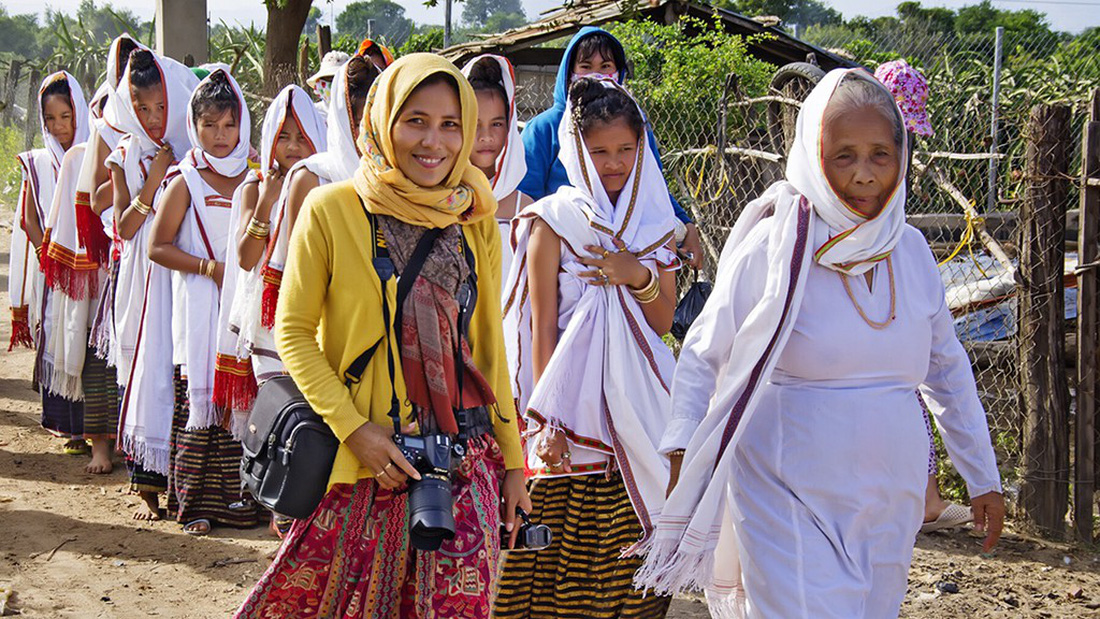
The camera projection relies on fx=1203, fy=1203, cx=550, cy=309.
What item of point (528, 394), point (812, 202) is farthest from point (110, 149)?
point (812, 202)

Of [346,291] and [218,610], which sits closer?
[346,291]

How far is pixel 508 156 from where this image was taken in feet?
15.5

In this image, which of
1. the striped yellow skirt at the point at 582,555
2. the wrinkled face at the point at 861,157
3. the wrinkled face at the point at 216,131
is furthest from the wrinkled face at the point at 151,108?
the wrinkled face at the point at 861,157

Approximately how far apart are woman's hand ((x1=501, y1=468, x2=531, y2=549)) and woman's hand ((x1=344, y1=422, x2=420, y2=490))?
445 mm

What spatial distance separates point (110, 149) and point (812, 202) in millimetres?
4911

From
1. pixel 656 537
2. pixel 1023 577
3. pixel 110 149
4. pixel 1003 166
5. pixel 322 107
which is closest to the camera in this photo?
pixel 656 537

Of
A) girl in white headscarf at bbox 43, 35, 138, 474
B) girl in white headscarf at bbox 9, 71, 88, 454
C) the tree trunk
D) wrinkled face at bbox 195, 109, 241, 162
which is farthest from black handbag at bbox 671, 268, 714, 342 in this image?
the tree trunk

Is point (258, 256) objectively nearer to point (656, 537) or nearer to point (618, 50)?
point (618, 50)

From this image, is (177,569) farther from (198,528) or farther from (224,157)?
(224,157)

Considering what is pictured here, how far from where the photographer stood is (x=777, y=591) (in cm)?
312

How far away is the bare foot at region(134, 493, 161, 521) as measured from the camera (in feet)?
20.7

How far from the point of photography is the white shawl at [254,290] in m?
4.72

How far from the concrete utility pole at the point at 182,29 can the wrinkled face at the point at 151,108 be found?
5907mm

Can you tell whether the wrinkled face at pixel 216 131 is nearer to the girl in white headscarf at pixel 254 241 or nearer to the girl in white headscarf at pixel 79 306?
the girl in white headscarf at pixel 254 241
